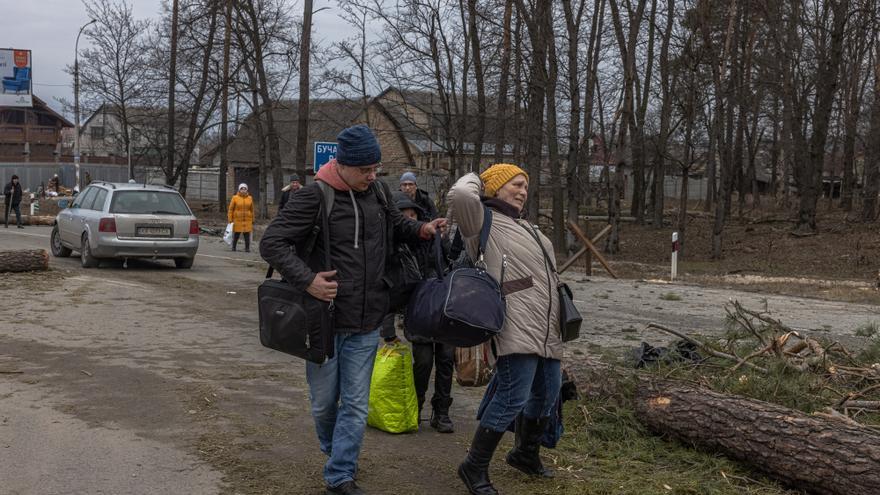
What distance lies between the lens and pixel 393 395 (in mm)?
6371

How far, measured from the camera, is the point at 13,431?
20.1 ft

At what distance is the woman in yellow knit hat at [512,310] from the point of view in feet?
16.2

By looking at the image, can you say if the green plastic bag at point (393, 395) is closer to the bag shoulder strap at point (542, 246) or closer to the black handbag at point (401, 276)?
the black handbag at point (401, 276)

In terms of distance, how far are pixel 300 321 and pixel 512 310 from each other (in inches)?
43.9

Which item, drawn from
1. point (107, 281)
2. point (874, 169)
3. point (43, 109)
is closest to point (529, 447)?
point (107, 281)

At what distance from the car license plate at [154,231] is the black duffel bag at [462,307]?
12.8 metres

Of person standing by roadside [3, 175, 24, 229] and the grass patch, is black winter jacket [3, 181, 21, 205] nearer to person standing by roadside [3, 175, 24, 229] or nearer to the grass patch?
person standing by roadside [3, 175, 24, 229]

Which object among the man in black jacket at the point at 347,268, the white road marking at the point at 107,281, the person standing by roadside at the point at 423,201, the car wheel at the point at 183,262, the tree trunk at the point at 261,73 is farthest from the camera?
the tree trunk at the point at 261,73

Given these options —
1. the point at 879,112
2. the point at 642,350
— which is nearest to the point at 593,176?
the point at 879,112

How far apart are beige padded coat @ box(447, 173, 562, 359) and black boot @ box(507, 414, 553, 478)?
46 cm

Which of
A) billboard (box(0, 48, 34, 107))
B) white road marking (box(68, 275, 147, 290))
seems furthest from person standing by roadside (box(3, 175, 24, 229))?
billboard (box(0, 48, 34, 107))

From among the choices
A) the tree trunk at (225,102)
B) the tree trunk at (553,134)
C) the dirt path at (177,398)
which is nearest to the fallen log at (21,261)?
the dirt path at (177,398)

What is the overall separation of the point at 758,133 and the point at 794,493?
170ft

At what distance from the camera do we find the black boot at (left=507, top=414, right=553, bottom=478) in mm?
5270
